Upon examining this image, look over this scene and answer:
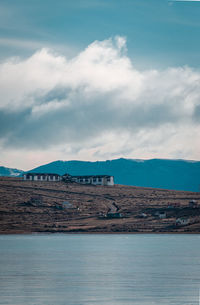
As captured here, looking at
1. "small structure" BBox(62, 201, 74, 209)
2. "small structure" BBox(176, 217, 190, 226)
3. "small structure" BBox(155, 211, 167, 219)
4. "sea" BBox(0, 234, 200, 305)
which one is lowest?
"sea" BBox(0, 234, 200, 305)

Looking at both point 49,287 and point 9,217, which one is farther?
point 9,217

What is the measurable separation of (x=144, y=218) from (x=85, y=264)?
105 m

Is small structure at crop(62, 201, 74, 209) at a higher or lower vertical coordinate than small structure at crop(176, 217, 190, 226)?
higher

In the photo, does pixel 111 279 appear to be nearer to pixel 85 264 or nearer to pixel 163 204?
pixel 85 264

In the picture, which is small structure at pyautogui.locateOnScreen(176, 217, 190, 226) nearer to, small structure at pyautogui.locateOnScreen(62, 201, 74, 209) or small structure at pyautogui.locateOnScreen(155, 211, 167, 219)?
small structure at pyautogui.locateOnScreen(155, 211, 167, 219)

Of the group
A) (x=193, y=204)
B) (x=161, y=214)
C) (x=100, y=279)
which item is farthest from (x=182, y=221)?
(x=100, y=279)

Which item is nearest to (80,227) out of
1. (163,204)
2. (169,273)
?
(163,204)

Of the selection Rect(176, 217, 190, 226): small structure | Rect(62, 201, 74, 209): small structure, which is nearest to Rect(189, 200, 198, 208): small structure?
Rect(176, 217, 190, 226): small structure

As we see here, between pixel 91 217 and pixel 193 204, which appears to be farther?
pixel 193 204

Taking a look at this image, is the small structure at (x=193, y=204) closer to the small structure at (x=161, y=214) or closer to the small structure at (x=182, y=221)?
the small structure at (x=161, y=214)

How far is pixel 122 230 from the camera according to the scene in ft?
553

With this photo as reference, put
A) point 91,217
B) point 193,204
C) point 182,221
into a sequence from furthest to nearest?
point 193,204 → point 91,217 → point 182,221

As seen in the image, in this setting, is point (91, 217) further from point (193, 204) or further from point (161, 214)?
point (193, 204)

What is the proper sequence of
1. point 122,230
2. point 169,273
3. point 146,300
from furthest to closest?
point 122,230 → point 169,273 → point 146,300
